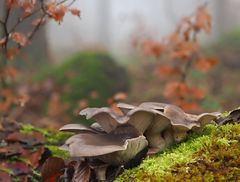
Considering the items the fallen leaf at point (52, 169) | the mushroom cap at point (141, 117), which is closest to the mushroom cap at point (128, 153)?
Result: the mushroom cap at point (141, 117)

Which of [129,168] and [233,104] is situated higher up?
[233,104]

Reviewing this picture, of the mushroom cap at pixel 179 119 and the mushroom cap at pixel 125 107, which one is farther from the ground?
the mushroom cap at pixel 125 107

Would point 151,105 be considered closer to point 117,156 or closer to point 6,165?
point 117,156

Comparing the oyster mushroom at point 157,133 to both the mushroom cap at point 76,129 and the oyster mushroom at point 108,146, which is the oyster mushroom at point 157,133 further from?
the mushroom cap at point 76,129

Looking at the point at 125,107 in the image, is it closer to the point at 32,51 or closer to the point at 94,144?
the point at 94,144

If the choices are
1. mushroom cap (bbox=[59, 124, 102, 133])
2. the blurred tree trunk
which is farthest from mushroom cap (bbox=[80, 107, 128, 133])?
the blurred tree trunk

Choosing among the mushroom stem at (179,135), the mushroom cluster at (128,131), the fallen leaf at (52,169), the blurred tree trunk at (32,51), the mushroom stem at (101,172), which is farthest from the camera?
the blurred tree trunk at (32,51)

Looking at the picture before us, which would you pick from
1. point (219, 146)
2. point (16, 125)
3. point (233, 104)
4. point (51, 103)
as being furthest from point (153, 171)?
point (233, 104)
